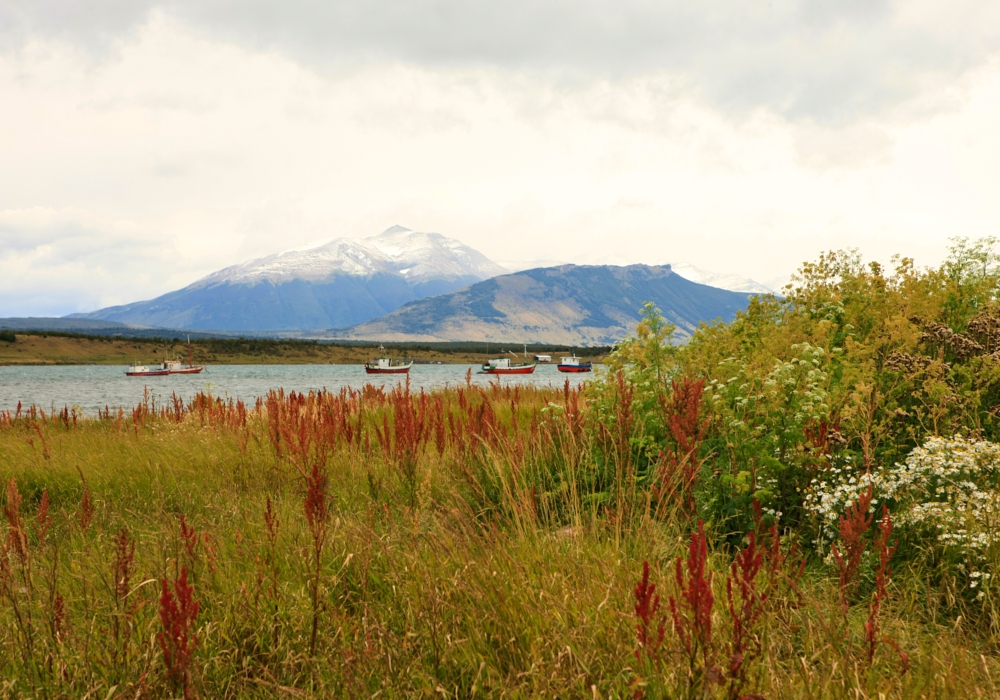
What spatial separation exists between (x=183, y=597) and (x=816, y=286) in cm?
824

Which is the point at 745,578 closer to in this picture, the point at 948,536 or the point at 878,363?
the point at 948,536

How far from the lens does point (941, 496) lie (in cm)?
439

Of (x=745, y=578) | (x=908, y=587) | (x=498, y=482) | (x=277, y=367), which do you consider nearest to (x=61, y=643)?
(x=745, y=578)

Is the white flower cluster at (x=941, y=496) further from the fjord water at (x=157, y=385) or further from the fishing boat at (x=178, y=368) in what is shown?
the fishing boat at (x=178, y=368)

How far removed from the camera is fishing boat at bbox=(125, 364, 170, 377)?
7605 cm

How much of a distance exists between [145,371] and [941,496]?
290 feet

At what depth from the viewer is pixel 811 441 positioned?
4.40m

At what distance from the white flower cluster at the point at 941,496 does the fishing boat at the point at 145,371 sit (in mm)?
83875

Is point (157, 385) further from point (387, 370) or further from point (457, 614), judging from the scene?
point (457, 614)

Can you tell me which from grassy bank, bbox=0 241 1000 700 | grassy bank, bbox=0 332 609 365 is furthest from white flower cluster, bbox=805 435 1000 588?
grassy bank, bbox=0 332 609 365

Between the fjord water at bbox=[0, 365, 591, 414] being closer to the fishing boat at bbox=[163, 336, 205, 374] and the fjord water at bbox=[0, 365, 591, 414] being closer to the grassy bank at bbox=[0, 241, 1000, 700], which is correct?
the fishing boat at bbox=[163, 336, 205, 374]

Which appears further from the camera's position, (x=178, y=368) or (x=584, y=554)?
(x=178, y=368)

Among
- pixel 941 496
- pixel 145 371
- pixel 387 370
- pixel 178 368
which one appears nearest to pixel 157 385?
pixel 145 371

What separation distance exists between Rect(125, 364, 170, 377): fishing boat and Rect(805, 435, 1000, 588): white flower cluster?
83875 mm
